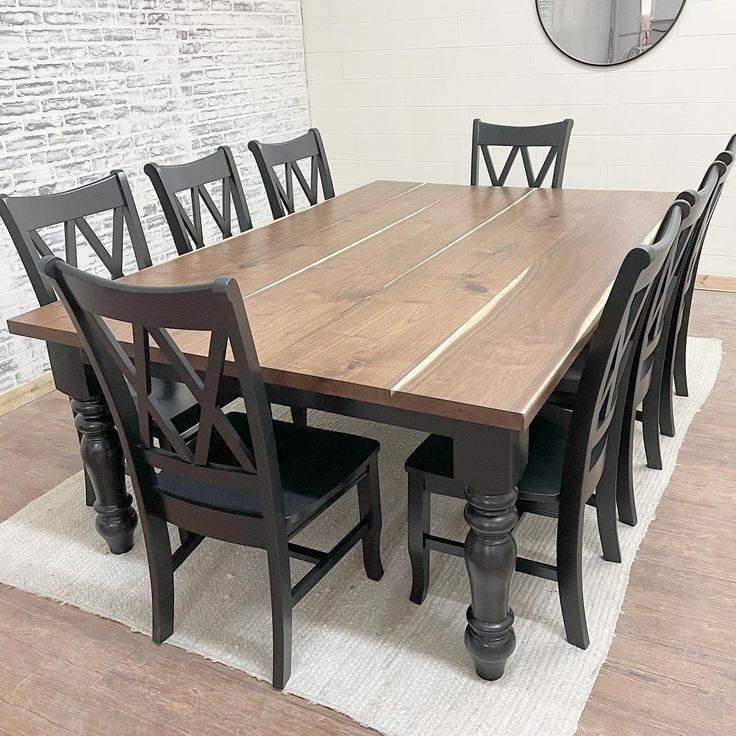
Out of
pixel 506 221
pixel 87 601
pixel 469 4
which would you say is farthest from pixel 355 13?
pixel 87 601

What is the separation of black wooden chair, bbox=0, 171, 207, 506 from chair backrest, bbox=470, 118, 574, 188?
4.94 feet

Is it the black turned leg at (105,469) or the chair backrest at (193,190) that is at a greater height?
the chair backrest at (193,190)

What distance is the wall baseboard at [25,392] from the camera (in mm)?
3109

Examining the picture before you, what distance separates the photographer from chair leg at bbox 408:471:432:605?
1.78 metres

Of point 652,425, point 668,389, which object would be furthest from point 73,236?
point 668,389

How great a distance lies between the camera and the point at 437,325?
1665mm

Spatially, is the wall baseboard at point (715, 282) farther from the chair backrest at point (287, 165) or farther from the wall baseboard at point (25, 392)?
the wall baseboard at point (25, 392)

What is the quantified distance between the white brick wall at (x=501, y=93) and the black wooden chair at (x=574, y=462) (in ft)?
8.61

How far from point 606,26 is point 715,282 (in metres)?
1.42

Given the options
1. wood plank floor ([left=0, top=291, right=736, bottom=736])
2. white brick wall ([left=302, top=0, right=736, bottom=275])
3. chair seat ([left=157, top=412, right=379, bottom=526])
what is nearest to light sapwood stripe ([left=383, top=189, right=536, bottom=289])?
chair seat ([left=157, top=412, right=379, bottom=526])

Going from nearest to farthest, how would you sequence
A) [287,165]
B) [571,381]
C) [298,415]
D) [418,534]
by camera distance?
[418,534] → [571,381] → [298,415] → [287,165]

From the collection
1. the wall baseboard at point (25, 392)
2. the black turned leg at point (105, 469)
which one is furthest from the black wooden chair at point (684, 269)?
the wall baseboard at point (25, 392)

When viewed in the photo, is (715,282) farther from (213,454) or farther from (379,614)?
(213,454)

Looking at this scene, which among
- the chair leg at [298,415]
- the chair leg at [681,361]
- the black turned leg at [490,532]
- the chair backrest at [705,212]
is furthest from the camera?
the chair leg at [681,361]
